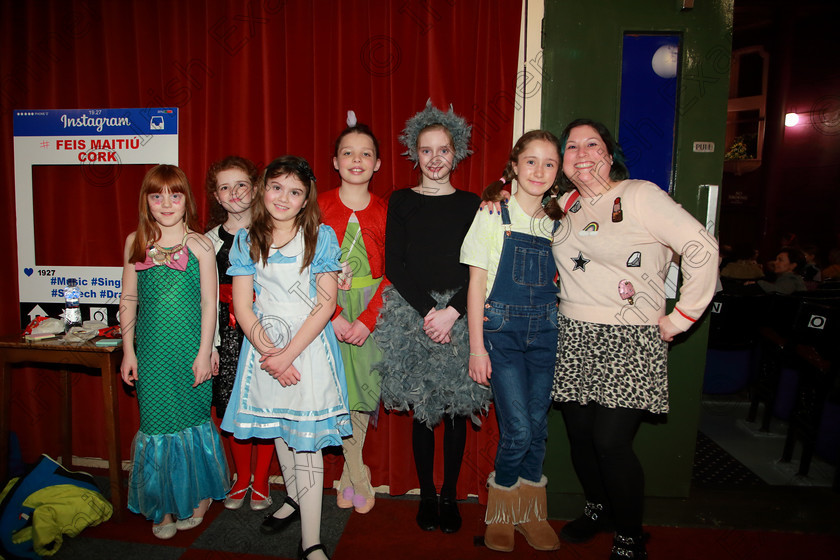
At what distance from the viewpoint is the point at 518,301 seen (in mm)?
2047

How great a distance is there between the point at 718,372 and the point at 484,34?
3606 millimetres

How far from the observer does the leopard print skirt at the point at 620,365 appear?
1.95 metres

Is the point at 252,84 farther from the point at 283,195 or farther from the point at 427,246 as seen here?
the point at 427,246

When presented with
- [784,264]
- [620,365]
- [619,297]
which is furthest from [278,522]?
[784,264]

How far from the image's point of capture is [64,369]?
2.85 metres

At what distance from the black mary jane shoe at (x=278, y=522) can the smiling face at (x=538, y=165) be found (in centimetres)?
191

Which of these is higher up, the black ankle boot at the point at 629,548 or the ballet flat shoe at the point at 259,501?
the black ankle boot at the point at 629,548

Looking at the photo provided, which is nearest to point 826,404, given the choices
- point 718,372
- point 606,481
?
point 718,372

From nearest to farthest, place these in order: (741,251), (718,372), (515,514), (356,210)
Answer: (515,514) → (356,210) → (718,372) → (741,251)

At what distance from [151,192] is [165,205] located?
86 millimetres

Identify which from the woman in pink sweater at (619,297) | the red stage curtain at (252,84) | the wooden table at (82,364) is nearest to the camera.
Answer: the woman in pink sweater at (619,297)

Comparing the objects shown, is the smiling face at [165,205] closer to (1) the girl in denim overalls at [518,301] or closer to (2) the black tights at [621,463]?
(1) the girl in denim overalls at [518,301]

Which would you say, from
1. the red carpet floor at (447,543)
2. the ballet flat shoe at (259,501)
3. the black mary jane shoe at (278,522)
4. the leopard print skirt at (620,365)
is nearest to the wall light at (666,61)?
the leopard print skirt at (620,365)

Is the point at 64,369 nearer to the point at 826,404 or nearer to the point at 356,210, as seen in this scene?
the point at 356,210
